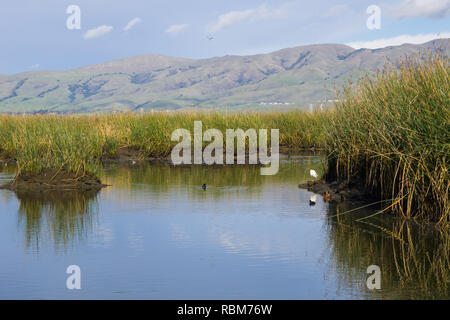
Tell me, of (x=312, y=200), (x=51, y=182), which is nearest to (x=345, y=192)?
(x=312, y=200)

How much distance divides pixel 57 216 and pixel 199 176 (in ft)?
24.5

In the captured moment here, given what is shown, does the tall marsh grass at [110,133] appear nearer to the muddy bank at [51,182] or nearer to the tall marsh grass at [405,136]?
the muddy bank at [51,182]

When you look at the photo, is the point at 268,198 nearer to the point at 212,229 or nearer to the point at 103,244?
the point at 212,229

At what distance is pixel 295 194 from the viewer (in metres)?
14.5

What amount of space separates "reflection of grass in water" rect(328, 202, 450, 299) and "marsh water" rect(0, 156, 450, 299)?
0.05ft

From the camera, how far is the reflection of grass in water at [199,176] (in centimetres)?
1648

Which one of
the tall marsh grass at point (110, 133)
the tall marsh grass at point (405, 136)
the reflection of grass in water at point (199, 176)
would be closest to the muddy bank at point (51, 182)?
the tall marsh grass at point (110, 133)

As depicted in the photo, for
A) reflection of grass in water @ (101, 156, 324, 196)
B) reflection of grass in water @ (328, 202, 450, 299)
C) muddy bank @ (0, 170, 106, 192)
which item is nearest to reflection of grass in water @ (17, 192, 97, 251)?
muddy bank @ (0, 170, 106, 192)

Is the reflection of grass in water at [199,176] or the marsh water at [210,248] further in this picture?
the reflection of grass in water at [199,176]

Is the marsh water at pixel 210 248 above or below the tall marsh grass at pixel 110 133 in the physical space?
below

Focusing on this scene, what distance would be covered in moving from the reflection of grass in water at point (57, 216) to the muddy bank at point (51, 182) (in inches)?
24.3

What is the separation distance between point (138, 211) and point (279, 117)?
756 inches

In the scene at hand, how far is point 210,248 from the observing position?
8.95 m
